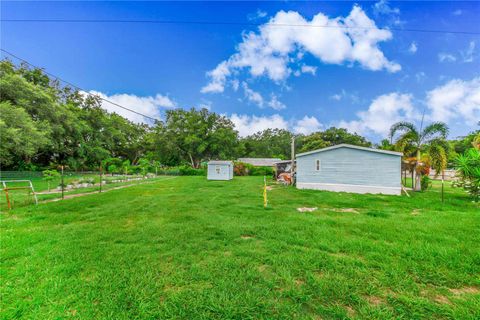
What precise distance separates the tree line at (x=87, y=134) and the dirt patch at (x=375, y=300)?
1259 centimetres

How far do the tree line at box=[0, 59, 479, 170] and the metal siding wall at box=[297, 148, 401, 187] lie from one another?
2701 mm

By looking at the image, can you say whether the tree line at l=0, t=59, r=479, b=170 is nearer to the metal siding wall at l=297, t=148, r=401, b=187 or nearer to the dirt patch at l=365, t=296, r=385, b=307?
the metal siding wall at l=297, t=148, r=401, b=187

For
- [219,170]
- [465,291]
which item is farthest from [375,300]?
[219,170]

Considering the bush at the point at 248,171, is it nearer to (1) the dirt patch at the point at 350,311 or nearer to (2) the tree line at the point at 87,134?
(2) the tree line at the point at 87,134

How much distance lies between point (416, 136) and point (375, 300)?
12.9m

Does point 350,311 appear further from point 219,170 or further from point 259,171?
point 259,171

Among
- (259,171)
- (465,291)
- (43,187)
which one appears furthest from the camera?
(259,171)

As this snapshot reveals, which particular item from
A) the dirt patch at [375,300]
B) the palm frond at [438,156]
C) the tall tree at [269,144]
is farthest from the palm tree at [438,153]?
the tall tree at [269,144]

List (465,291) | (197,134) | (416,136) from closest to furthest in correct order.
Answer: (465,291) < (416,136) < (197,134)

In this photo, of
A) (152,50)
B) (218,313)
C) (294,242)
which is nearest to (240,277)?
(218,313)

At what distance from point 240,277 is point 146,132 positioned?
140 ft

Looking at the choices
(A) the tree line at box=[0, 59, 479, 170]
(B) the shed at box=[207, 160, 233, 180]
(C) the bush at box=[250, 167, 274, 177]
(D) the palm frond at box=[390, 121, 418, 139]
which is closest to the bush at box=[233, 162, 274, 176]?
(C) the bush at box=[250, 167, 274, 177]

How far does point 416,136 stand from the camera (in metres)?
10.9

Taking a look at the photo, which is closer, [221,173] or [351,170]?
[351,170]
